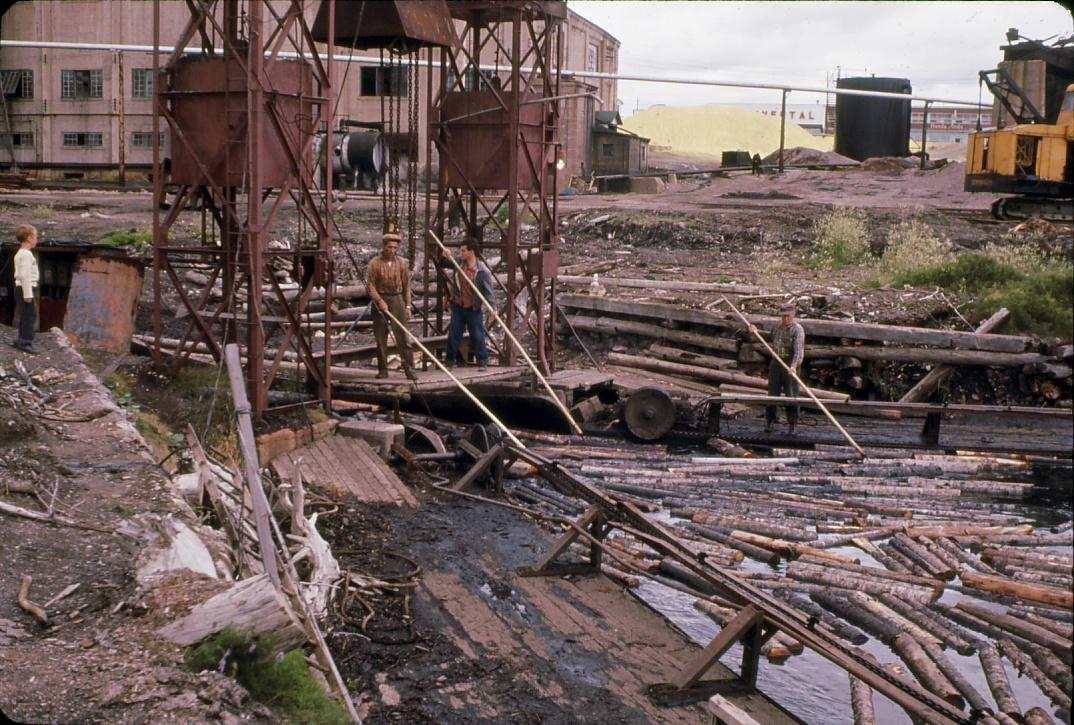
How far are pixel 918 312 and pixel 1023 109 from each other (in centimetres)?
1084

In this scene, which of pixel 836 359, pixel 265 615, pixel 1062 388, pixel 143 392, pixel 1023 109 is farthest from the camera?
pixel 1023 109

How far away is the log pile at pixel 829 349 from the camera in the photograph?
20.0 meters

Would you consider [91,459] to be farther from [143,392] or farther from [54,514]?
[143,392]

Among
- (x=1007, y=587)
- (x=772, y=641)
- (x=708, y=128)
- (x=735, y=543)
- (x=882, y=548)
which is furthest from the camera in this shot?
(x=708, y=128)

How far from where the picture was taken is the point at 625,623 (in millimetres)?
10516

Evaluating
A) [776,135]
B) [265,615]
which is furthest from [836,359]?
[776,135]

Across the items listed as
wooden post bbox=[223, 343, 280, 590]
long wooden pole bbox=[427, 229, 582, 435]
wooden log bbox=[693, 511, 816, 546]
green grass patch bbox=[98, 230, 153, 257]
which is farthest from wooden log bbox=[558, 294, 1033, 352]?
wooden post bbox=[223, 343, 280, 590]

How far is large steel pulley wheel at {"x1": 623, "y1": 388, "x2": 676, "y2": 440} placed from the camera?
749 inches

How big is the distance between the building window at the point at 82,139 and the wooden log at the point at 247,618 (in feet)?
142

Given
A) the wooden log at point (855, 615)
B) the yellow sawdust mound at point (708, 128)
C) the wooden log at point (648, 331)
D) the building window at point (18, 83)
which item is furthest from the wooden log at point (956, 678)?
the yellow sawdust mound at point (708, 128)

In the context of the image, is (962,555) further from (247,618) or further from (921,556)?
(247,618)

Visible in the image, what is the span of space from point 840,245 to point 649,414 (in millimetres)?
13025

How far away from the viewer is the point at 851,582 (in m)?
11.4

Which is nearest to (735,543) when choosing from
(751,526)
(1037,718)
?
(751,526)
